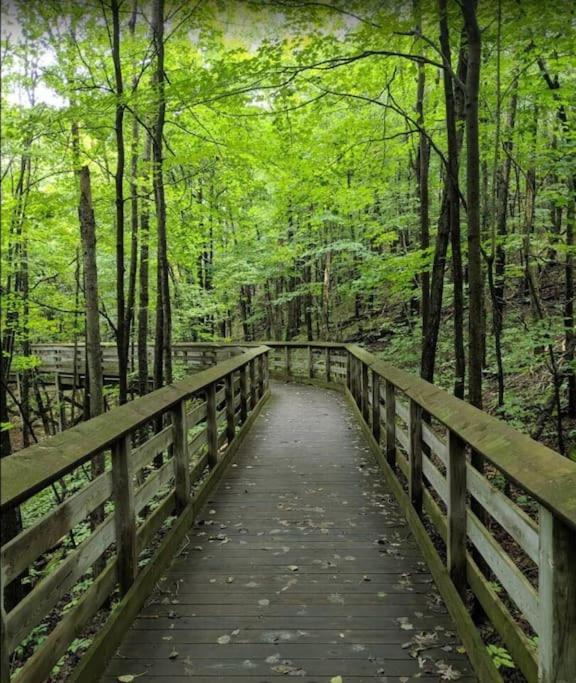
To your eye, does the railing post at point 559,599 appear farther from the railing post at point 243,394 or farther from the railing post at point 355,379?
the railing post at point 355,379

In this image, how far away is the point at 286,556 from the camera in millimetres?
3908

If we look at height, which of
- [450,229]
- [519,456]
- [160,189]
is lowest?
[519,456]

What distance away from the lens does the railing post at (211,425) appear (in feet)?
17.7

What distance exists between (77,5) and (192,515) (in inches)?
186

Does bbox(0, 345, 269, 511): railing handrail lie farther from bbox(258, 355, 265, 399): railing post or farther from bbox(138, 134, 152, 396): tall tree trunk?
bbox(258, 355, 265, 399): railing post

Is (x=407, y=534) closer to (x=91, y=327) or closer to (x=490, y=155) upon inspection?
(x=91, y=327)

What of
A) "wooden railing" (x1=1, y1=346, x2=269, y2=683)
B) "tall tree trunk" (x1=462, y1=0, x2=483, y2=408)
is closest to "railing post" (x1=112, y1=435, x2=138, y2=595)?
"wooden railing" (x1=1, y1=346, x2=269, y2=683)

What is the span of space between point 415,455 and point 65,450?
2889 millimetres

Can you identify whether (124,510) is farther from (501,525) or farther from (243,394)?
(243,394)

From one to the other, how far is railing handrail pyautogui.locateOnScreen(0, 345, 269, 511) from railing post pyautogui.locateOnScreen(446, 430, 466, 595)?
187 centimetres

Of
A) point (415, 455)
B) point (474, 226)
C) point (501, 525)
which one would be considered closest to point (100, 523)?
point (501, 525)

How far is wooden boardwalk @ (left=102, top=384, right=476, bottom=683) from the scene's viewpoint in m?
2.60

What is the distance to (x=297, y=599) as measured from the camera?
3258mm

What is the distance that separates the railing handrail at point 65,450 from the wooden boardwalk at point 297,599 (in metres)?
1.15
